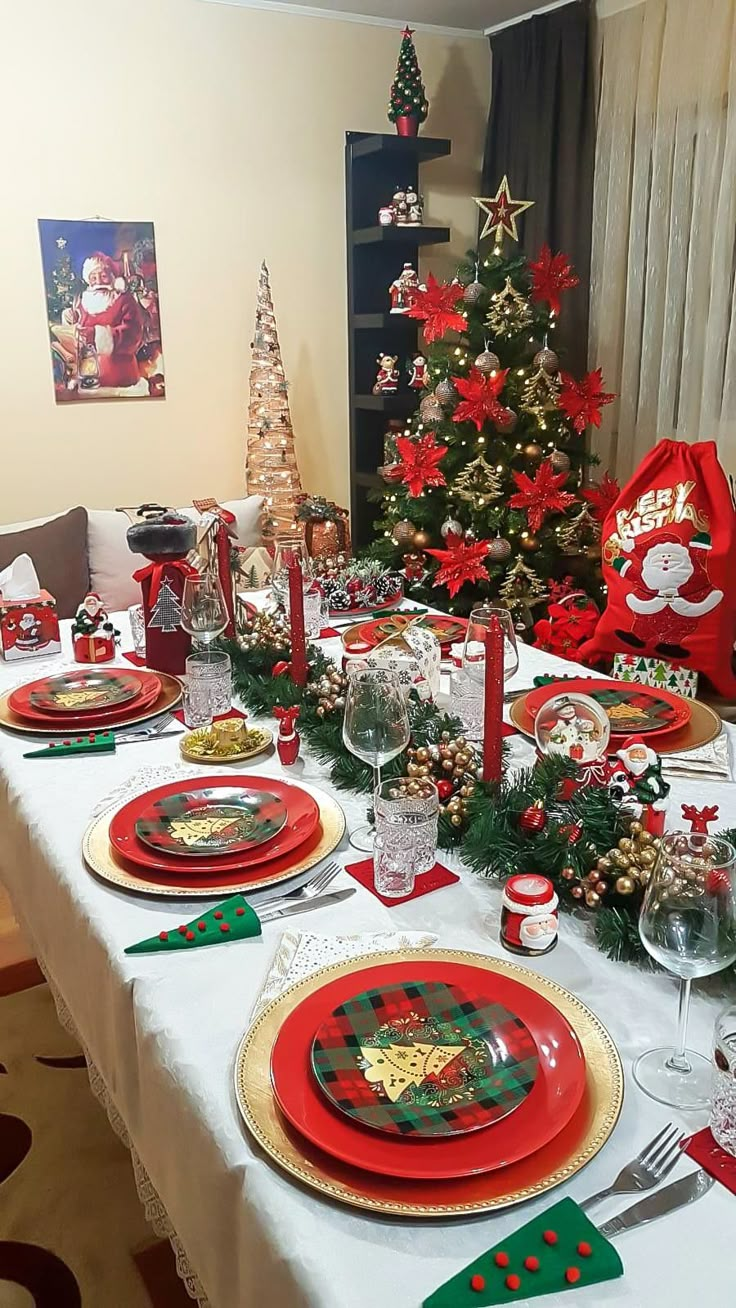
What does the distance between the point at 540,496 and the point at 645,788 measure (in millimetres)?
2333

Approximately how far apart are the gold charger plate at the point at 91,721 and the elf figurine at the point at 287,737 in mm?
253

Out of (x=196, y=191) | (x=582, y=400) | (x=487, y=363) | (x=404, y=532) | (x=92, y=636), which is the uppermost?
(x=196, y=191)

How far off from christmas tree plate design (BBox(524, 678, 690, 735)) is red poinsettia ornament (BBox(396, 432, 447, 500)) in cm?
181

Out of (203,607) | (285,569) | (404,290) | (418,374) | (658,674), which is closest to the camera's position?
(203,607)

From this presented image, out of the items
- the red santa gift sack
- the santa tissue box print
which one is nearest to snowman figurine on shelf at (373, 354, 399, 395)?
the santa tissue box print

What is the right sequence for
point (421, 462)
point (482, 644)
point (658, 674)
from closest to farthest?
point (482, 644), point (658, 674), point (421, 462)

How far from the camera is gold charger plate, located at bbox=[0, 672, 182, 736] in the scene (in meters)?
1.63

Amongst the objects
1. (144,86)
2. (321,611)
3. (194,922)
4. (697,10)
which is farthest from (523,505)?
(194,922)

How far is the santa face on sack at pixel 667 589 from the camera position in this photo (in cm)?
256

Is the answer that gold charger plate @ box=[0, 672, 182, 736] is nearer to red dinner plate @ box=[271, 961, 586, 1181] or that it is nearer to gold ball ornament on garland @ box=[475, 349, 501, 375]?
red dinner plate @ box=[271, 961, 586, 1181]

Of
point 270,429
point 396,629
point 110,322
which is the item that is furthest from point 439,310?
point 396,629

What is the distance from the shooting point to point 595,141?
149 inches

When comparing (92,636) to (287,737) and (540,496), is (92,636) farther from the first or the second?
(540,496)

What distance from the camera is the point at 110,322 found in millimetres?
3727
